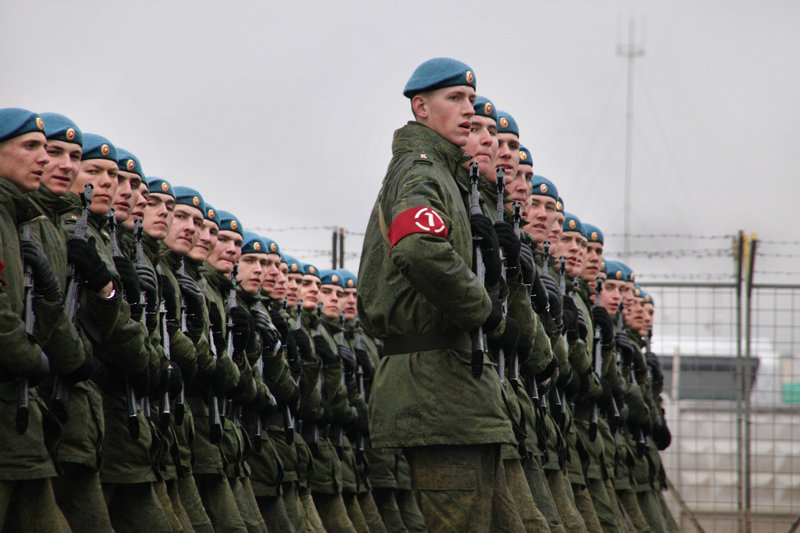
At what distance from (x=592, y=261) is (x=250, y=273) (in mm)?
3410

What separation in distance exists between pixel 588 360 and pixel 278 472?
254 centimetres

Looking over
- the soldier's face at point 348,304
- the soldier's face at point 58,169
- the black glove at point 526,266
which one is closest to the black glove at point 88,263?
the soldier's face at point 58,169

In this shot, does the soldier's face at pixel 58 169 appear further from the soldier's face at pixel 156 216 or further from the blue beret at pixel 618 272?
the blue beret at pixel 618 272

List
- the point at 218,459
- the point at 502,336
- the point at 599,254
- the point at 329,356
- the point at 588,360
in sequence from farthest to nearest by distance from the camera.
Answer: the point at 599,254
the point at 329,356
the point at 588,360
the point at 218,459
the point at 502,336

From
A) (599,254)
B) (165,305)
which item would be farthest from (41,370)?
(599,254)

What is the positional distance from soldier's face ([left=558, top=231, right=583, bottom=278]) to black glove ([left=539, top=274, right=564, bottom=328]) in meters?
2.62

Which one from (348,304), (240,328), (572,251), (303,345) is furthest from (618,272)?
(240,328)

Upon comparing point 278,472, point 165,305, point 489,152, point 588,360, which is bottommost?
point 278,472

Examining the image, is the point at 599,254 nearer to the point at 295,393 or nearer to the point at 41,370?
the point at 295,393

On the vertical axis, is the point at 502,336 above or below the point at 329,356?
above

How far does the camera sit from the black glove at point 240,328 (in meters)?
10.1

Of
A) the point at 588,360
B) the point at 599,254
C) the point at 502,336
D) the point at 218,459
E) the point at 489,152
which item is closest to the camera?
the point at 502,336

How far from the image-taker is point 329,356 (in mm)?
12453

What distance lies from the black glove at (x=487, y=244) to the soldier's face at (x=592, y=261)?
6.54 m
